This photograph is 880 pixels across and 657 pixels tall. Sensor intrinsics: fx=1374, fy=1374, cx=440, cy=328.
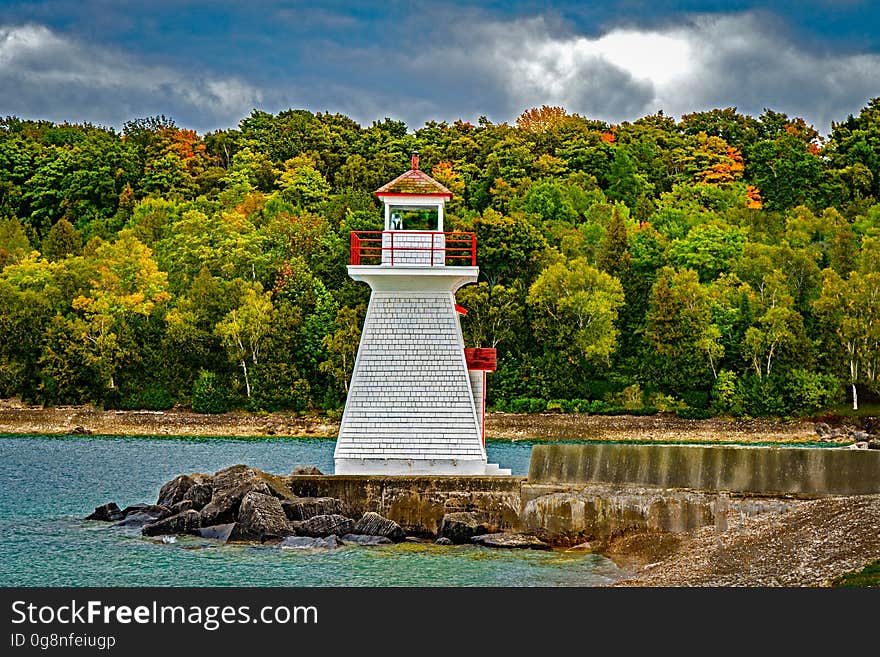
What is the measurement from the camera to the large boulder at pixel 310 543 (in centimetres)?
2652

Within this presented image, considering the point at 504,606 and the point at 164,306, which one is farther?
the point at 164,306

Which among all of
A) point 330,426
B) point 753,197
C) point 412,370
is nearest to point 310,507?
point 412,370

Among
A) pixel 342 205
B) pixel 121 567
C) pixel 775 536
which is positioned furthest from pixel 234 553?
pixel 342 205

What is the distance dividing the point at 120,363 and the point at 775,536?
5663cm

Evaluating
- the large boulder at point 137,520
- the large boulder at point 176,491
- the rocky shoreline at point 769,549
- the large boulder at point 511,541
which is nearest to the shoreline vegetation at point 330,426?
the large boulder at point 176,491

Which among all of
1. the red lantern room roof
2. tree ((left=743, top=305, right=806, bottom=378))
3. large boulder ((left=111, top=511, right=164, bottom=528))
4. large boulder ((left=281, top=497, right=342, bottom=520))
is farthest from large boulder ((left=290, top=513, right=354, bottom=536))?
tree ((left=743, top=305, right=806, bottom=378))

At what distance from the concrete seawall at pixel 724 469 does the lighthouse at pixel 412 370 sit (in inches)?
77.3

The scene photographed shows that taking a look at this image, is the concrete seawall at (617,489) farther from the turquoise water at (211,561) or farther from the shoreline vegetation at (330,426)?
the shoreline vegetation at (330,426)

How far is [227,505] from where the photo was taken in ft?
93.2

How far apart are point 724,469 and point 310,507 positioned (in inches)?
323

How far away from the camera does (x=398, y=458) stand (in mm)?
28047

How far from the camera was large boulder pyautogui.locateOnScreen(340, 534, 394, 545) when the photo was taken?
26.6 meters

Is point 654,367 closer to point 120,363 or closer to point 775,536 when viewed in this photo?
point 120,363

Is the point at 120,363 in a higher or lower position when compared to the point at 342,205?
lower
